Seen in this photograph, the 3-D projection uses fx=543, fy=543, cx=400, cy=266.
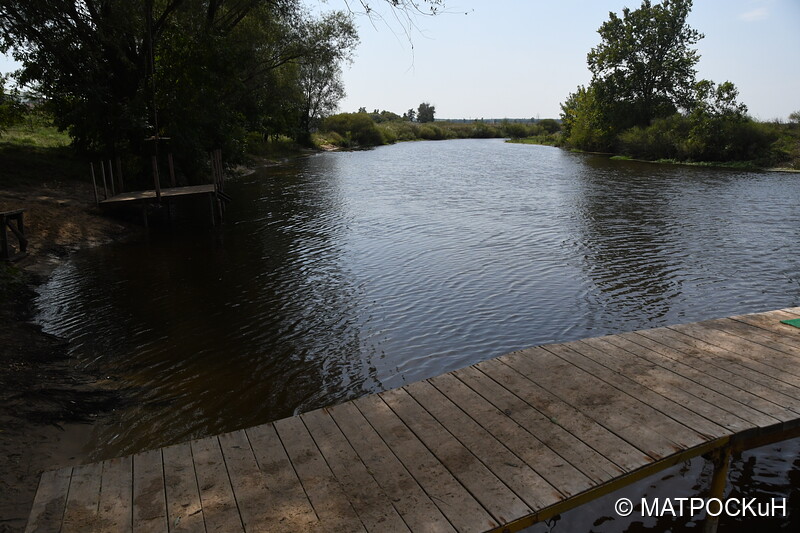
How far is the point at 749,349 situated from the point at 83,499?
21.0ft

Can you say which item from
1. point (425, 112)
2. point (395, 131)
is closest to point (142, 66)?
point (395, 131)

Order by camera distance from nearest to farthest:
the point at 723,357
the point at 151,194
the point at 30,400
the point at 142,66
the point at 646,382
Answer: the point at 646,382
the point at 723,357
the point at 30,400
the point at 151,194
the point at 142,66

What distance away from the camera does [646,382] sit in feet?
17.0

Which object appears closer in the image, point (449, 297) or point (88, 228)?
point (449, 297)

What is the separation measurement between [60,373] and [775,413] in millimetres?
8346

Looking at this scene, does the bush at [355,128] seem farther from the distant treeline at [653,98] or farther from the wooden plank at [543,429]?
the wooden plank at [543,429]

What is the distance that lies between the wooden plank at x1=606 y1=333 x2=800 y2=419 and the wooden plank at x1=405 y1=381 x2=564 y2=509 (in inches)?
88.5

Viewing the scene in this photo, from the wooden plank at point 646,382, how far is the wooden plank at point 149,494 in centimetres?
393

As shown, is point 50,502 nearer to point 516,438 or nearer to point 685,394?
point 516,438

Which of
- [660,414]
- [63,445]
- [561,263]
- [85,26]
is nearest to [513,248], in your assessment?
[561,263]

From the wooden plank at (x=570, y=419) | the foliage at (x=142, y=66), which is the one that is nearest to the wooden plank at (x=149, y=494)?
the wooden plank at (x=570, y=419)

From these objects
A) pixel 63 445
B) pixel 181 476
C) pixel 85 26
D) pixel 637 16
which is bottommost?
pixel 63 445

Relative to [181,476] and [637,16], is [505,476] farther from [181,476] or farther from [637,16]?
[637,16]

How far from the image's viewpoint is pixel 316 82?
6091 cm
